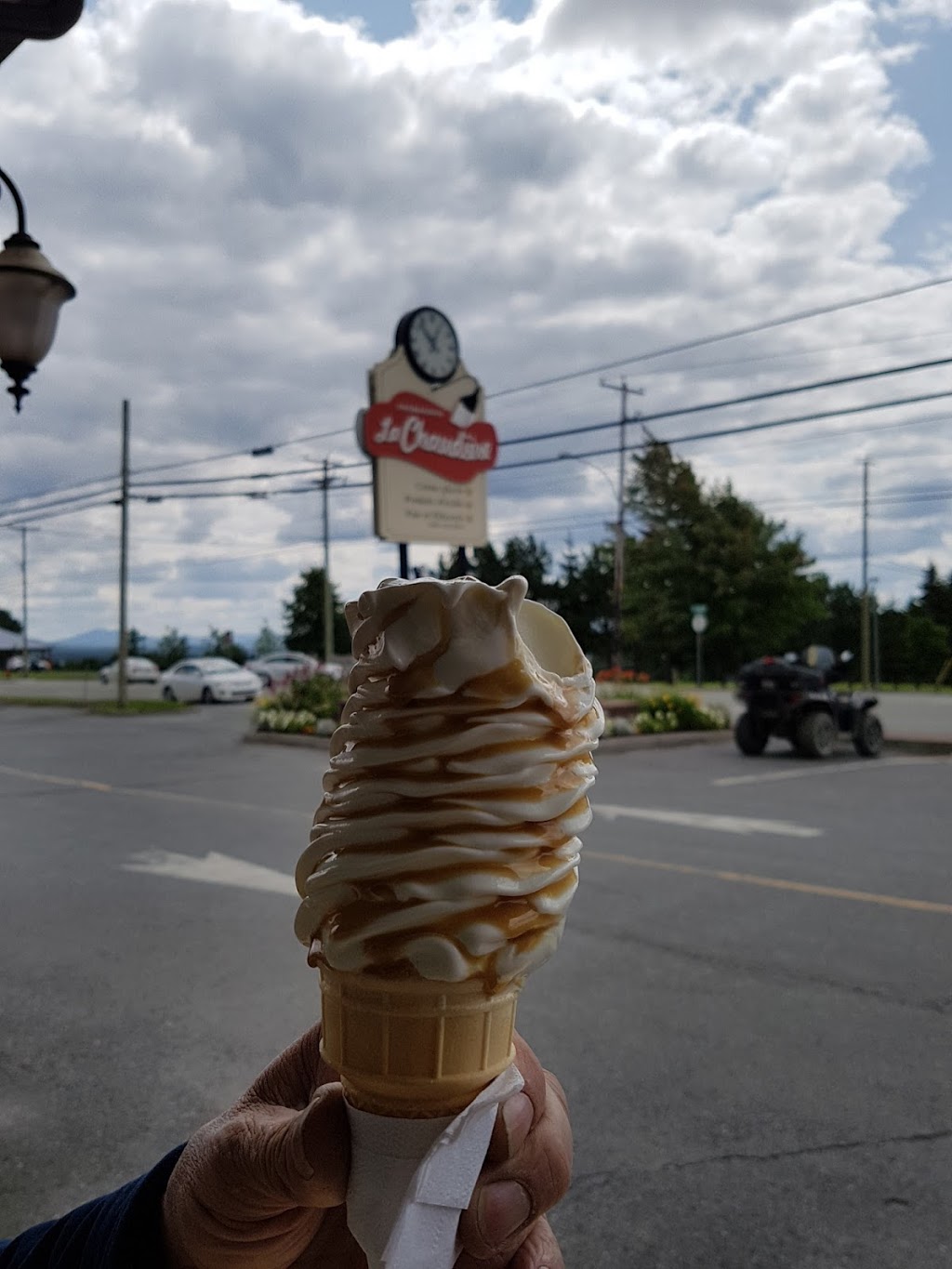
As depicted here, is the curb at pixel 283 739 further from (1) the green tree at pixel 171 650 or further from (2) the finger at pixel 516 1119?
(1) the green tree at pixel 171 650

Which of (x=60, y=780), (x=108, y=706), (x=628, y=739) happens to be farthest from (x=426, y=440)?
(x=108, y=706)

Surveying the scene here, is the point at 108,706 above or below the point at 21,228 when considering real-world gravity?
below

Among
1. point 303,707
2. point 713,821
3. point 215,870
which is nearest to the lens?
point 215,870

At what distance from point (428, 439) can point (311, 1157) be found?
1801 centimetres

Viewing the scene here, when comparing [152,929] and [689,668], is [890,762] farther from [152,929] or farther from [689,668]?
[689,668]

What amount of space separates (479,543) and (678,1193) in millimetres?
16885

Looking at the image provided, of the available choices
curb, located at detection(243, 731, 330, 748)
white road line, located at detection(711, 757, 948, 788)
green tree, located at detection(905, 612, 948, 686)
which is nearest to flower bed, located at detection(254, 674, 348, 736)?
curb, located at detection(243, 731, 330, 748)

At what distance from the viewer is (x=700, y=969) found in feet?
18.0

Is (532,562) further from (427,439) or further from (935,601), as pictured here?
(935,601)

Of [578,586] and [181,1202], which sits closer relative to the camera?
[181,1202]

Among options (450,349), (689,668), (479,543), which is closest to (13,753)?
(479,543)

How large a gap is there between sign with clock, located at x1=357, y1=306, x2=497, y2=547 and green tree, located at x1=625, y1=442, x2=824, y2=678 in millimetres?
29699

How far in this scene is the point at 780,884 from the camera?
7410 mm

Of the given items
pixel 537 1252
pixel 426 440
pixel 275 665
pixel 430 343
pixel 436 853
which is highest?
pixel 430 343
